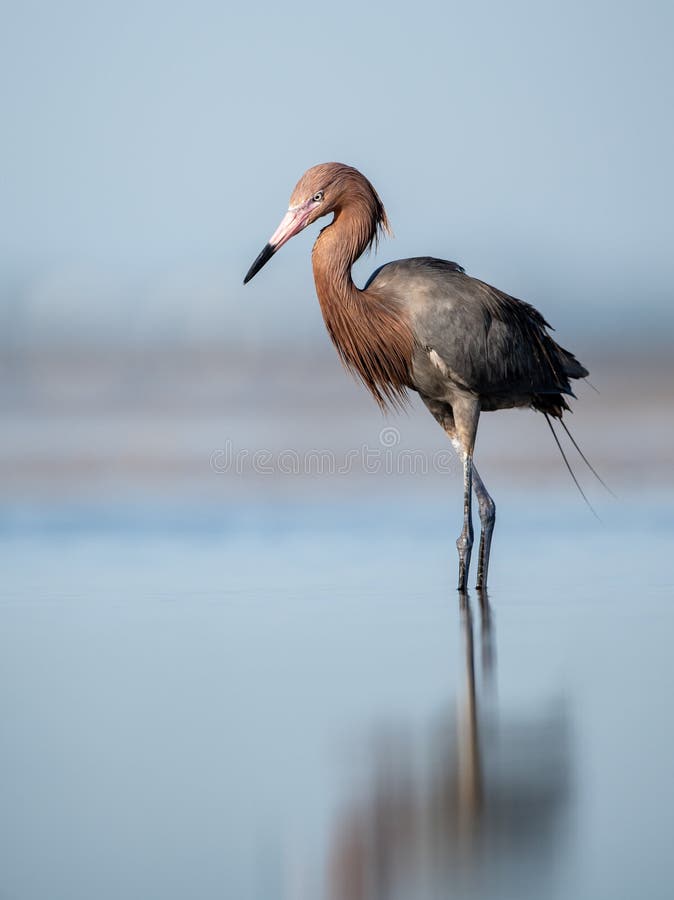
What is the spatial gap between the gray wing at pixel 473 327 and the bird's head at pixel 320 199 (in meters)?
0.35

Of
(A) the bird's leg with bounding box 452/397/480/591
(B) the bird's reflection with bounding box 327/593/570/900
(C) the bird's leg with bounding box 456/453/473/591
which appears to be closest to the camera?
(B) the bird's reflection with bounding box 327/593/570/900

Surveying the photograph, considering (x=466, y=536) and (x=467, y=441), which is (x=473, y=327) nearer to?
(x=467, y=441)

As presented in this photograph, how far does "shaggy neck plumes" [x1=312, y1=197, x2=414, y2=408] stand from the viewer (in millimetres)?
6863

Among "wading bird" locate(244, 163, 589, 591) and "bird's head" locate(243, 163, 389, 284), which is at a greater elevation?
"bird's head" locate(243, 163, 389, 284)

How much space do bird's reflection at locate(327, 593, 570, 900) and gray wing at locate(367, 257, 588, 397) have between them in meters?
3.39

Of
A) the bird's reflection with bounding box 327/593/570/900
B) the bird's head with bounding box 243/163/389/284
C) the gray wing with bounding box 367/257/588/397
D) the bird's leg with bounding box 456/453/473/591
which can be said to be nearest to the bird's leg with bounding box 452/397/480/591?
the bird's leg with bounding box 456/453/473/591

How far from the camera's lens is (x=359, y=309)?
6.89 meters

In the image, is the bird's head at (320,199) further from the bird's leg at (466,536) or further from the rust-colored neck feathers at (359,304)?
the bird's leg at (466,536)

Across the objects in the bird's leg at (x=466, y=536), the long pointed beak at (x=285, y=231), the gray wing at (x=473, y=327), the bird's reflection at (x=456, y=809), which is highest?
the long pointed beak at (x=285, y=231)

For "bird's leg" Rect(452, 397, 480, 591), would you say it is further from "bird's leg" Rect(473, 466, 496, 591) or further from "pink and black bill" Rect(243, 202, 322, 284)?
"pink and black bill" Rect(243, 202, 322, 284)

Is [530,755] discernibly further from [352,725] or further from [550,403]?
[550,403]

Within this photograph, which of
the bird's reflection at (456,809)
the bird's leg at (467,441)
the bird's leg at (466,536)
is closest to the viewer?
the bird's reflection at (456,809)

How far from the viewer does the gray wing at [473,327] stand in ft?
22.5

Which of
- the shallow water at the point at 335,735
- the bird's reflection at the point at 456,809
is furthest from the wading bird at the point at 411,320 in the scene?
the bird's reflection at the point at 456,809
